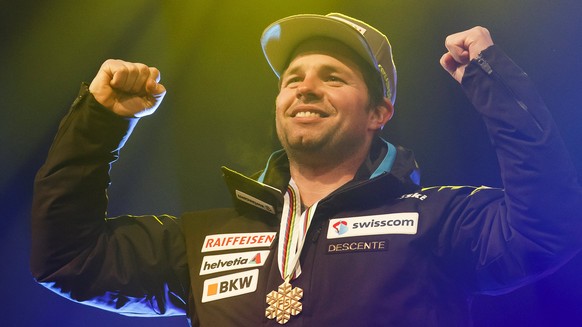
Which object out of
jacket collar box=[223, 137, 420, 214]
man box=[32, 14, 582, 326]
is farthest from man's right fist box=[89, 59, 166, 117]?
jacket collar box=[223, 137, 420, 214]

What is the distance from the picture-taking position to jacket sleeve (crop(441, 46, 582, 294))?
5.93 feet

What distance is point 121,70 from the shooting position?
2109 millimetres

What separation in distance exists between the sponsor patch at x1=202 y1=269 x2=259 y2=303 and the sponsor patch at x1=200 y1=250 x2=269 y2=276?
0.10 feet

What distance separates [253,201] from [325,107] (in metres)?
0.42

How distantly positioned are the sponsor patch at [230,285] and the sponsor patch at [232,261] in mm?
30

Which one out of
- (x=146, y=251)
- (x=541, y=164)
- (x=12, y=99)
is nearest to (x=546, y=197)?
(x=541, y=164)

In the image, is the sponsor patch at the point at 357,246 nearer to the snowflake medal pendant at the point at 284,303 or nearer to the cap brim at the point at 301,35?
the snowflake medal pendant at the point at 284,303

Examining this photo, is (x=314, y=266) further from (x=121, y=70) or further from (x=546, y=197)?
(x=121, y=70)

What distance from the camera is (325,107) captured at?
2373 mm

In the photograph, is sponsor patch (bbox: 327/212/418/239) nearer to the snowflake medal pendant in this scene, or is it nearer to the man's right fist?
the snowflake medal pendant

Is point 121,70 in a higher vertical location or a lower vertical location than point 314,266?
higher

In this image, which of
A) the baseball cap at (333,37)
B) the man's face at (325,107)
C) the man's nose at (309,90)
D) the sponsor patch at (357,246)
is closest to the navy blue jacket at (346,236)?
the sponsor patch at (357,246)

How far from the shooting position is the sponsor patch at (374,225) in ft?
6.77

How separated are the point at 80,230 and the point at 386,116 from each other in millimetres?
1198
